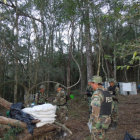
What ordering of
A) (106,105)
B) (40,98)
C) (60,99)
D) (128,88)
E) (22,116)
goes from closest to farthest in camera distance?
1. (106,105)
2. (22,116)
3. (60,99)
4. (40,98)
5. (128,88)

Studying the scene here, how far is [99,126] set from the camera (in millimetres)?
2787

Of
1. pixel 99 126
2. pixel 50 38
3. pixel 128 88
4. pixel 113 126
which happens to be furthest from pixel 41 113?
pixel 128 88

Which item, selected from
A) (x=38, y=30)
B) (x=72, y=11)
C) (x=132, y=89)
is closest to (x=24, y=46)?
(x=38, y=30)

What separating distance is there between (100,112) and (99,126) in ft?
0.90

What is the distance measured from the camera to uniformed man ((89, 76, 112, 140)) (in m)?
2.72

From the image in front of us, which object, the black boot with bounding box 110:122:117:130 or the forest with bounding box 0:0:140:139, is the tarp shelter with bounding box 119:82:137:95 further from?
the black boot with bounding box 110:122:117:130

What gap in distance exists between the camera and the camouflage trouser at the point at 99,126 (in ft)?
9.13

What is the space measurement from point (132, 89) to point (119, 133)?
8.43m

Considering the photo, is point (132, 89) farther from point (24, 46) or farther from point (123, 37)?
point (24, 46)

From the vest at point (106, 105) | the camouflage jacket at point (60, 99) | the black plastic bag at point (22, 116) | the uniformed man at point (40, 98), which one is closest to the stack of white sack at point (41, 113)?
the black plastic bag at point (22, 116)

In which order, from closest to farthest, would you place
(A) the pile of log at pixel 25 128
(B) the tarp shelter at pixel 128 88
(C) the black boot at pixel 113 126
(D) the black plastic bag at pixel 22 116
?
→ (A) the pile of log at pixel 25 128
(D) the black plastic bag at pixel 22 116
(C) the black boot at pixel 113 126
(B) the tarp shelter at pixel 128 88

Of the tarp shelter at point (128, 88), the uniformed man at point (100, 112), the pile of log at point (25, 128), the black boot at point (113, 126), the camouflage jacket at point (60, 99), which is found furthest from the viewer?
the tarp shelter at point (128, 88)

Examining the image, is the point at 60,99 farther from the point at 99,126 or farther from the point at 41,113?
the point at 99,126

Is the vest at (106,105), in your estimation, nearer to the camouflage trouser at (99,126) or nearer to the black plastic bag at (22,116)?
the camouflage trouser at (99,126)
